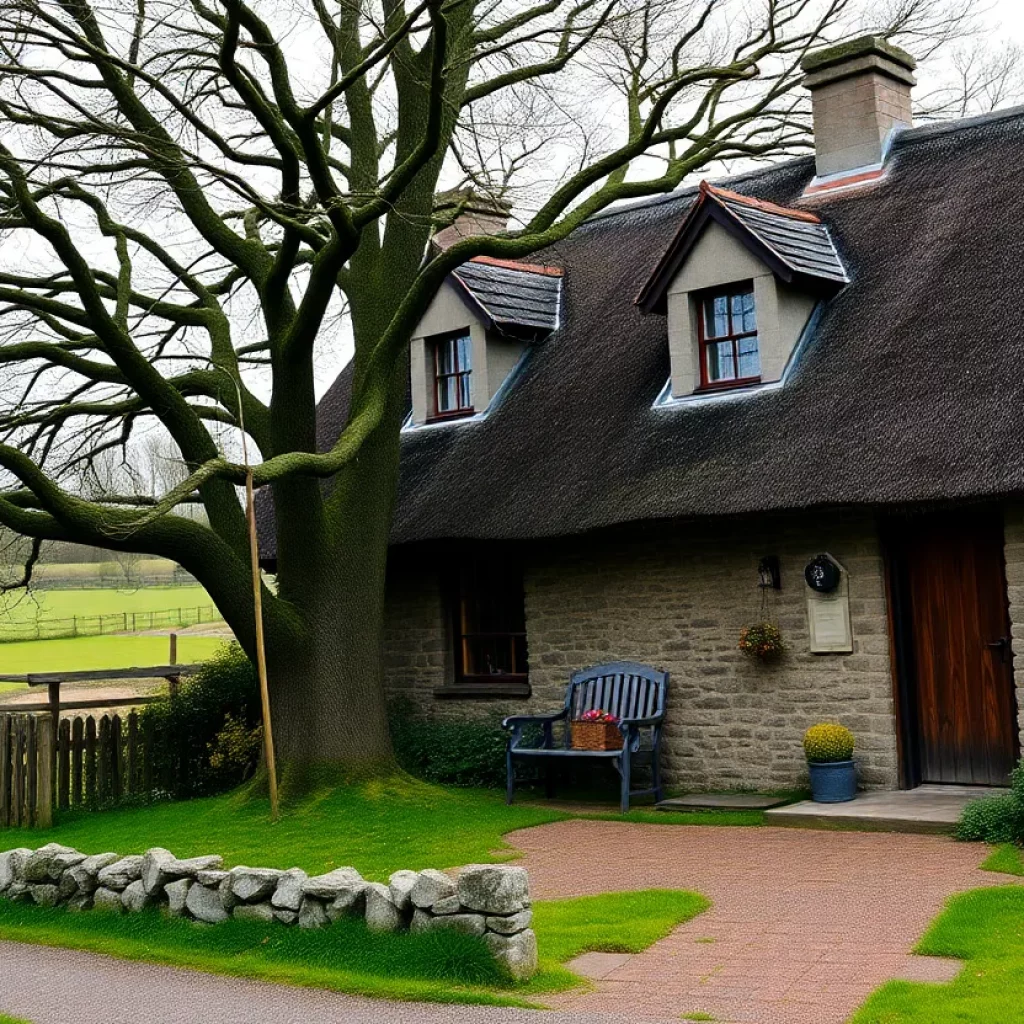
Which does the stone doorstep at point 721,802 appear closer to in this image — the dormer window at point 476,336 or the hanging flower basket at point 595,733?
the hanging flower basket at point 595,733

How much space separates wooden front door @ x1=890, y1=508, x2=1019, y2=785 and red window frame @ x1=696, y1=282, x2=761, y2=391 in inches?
101

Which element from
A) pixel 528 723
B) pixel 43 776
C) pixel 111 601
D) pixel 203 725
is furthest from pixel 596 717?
pixel 111 601

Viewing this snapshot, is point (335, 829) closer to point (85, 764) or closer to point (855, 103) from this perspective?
point (85, 764)

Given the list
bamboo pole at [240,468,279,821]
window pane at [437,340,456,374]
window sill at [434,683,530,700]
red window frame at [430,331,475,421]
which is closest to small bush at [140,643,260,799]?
window sill at [434,683,530,700]

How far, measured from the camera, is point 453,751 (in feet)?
45.1

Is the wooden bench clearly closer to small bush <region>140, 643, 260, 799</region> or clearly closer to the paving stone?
small bush <region>140, 643, 260, 799</region>

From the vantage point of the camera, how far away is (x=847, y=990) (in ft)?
19.7

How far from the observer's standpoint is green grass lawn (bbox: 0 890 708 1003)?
6.43 m

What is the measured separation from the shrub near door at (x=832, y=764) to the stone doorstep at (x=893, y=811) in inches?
4.7

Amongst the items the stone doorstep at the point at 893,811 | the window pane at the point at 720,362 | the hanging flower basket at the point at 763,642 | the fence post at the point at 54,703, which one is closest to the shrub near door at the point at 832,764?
the stone doorstep at the point at 893,811

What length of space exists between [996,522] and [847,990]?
5.82 metres

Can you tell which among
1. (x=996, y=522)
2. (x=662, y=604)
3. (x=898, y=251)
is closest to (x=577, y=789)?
(x=662, y=604)

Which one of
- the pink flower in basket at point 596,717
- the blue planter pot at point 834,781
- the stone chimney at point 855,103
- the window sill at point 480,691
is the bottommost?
the blue planter pot at point 834,781

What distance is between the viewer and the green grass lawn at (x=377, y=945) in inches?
253
